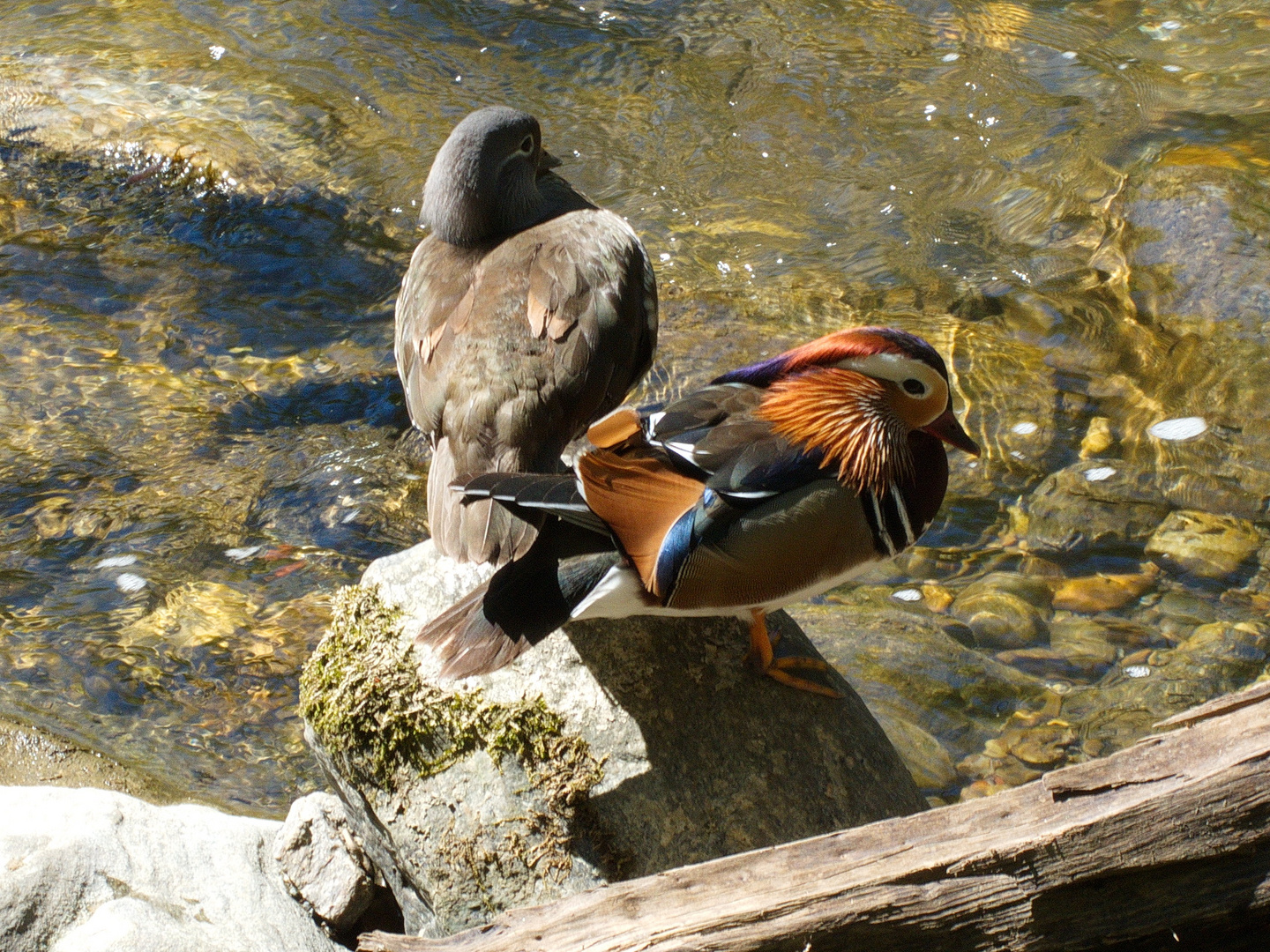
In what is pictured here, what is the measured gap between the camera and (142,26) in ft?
29.0

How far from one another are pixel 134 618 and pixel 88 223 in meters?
3.68

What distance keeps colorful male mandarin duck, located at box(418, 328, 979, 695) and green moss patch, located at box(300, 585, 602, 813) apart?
0.92 ft

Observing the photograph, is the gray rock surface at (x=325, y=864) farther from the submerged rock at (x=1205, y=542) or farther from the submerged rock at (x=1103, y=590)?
the submerged rock at (x=1205, y=542)

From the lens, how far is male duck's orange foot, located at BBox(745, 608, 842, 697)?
3254 mm

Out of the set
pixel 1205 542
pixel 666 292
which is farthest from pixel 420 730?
pixel 666 292

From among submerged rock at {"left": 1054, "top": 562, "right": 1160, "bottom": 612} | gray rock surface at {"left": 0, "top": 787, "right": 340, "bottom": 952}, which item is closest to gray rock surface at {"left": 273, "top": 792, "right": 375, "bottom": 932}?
gray rock surface at {"left": 0, "top": 787, "right": 340, "bottom": 952}

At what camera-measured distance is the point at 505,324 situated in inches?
143

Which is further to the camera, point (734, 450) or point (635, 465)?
point (734, 450)

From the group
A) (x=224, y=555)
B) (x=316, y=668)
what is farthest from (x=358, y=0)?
(x=316, y=668)

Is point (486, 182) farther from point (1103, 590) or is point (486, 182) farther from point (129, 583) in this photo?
point (1103, 590)

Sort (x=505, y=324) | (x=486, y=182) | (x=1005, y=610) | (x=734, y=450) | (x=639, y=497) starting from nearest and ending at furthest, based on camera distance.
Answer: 1. (x=639, y=497)
2. (x=734, y=450)
3. (x=505, y=324)
4. (x=486, y=182)
5. (x=1005, y=610)

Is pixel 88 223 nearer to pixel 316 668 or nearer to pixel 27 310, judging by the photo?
pixel 27 310

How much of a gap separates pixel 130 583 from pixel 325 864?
6.42 ft

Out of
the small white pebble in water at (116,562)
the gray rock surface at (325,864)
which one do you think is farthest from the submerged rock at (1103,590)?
the small white pebble in water at (116,562)
